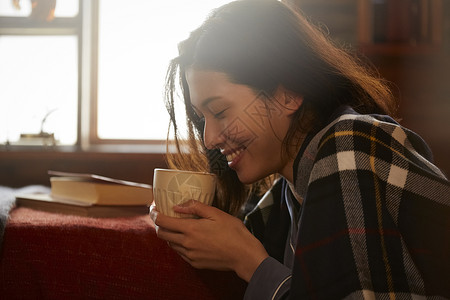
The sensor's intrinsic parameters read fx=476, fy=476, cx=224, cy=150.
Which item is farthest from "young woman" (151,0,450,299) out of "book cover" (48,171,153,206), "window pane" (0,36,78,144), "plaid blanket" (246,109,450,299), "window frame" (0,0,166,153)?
"window pane" (0,36,78,144)

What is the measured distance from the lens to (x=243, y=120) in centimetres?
89

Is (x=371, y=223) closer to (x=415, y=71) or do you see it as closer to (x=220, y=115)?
(x=220, y=115)

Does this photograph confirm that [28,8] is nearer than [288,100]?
No

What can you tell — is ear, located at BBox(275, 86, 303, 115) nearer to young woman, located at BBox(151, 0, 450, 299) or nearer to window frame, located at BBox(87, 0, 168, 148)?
young woman, located at BBox(151, 0, 450, 299)

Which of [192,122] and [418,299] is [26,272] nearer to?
[192,122]

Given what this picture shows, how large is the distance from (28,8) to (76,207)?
4.78 ft

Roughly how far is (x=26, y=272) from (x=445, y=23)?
220cm

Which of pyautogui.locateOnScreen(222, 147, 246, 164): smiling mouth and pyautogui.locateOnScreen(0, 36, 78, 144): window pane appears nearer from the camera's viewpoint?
pyautogui.locateOnScreen(222, 147, 246, 164): smiling mouth

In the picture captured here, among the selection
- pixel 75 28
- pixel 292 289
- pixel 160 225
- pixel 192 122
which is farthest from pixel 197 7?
pixel 292 289

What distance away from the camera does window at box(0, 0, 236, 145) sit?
215cm

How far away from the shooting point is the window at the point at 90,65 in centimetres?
215

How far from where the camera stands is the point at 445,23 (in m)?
2.29

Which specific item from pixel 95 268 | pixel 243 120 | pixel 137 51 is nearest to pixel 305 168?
pixel 243 120

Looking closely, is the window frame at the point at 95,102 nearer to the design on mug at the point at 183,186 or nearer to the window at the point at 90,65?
the window at the point at 90,65
